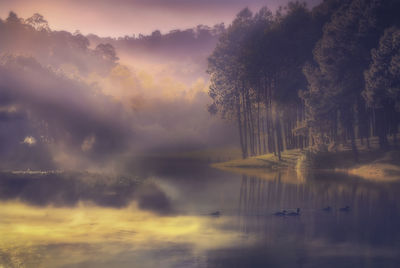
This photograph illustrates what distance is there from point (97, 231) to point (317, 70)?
46310mm

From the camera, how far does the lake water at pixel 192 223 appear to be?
21.2 meters

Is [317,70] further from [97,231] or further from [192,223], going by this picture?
[97,231]

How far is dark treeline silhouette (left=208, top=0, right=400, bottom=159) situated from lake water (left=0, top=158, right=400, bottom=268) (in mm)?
14276

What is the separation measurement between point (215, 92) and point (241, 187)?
39495 mm

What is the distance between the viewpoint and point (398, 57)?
2173 inches

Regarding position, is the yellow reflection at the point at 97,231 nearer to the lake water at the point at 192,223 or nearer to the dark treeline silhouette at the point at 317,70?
the lake water at the point at 192,223

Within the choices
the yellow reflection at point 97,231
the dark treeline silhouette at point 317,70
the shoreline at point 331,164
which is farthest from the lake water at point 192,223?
the dark treeline silhouette at point 317,70

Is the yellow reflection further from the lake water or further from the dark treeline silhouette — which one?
the dark treeline silhouette

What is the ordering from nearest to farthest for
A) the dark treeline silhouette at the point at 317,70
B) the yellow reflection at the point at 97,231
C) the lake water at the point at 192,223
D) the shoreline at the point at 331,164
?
the lake water at the point at 192,223 → the yellow reflection at the point at 97,231 → the shoreline at the point at 331,164 → the dark treeline silhouette at the point at 317,70

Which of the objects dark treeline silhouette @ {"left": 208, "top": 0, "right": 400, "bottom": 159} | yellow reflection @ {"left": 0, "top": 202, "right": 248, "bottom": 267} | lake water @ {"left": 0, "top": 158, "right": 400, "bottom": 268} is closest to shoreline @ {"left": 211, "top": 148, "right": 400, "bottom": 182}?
dark treeline silhouette @ {"left": 208, "top": 0, "right": 400, "bottom": 159}

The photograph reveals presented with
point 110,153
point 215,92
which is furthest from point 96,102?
point 215,92

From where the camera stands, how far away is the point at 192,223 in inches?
1162

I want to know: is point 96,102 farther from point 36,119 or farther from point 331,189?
point 331,189

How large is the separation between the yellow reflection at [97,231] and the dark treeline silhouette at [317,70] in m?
34.5
